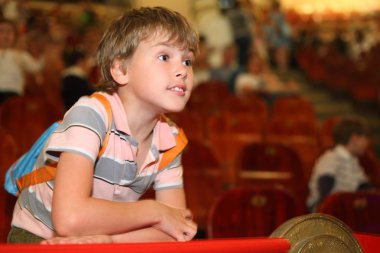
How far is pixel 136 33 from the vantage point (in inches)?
60.3

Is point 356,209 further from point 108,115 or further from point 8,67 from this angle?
point 8,67

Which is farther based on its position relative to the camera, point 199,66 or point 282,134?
point 199,66

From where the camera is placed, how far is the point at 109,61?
160 cm

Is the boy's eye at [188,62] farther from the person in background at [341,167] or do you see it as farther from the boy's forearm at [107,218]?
the person in background at [341,167]

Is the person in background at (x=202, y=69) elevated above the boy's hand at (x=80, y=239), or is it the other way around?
the boy's hand at (x=80, y=239)

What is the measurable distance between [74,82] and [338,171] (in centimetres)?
213

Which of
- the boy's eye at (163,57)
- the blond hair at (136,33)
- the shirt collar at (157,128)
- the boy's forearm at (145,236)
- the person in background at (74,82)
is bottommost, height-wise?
the person in background at (74,82)

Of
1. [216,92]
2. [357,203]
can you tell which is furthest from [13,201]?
[216,92]

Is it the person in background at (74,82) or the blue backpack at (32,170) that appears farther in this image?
the person in background at (74,82)

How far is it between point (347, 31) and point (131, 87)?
19.3m

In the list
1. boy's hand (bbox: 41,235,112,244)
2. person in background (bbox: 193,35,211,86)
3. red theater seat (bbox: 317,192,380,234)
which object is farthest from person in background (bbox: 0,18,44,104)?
boy's hand (bbox: 41,235,112,244)

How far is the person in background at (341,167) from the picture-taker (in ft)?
11.9

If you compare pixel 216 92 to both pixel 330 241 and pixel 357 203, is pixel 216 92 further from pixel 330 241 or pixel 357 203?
pixel 330 241

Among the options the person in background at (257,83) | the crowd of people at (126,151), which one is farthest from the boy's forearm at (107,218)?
the person in background at (257,83)
